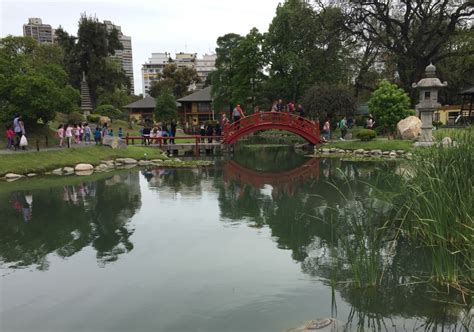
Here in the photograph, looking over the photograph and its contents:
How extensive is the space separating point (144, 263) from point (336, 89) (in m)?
21.1

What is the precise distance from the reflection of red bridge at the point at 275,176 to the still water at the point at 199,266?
1770 mm

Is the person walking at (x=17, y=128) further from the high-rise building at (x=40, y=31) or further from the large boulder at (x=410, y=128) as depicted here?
the high-rise building at (x=40, y=31)

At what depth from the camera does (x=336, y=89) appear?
25172 mm

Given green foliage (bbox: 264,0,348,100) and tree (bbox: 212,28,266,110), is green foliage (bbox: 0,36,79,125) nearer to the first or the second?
tree (bbox: 212,28,266,110)

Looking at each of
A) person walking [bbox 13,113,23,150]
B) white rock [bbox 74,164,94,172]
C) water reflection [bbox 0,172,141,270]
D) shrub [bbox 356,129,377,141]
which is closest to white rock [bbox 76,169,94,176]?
white rock [bbox 74,164,94,172]

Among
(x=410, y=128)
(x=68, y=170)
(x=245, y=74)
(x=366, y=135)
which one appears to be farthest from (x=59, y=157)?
(x=245, y=74)

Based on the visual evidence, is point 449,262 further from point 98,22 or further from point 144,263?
point 98,22

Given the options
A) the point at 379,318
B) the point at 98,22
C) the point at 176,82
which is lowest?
the point at 379,318

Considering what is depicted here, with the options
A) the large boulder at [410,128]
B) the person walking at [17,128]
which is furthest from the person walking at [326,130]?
the person walking at [17,128]

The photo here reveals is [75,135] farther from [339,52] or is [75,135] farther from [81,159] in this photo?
[339,52]

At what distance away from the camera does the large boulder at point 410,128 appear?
20.7 m

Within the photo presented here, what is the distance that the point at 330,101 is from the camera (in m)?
25.1

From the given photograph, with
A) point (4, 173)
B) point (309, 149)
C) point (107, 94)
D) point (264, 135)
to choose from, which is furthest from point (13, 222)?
point (107, 94)

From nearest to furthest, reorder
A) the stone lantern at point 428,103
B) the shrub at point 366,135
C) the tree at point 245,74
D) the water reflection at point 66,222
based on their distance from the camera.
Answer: the water reflection at point 66,222 < the stone lantern at point 428,103 < the shrub at point 366,135 < the tree at point 245,74
